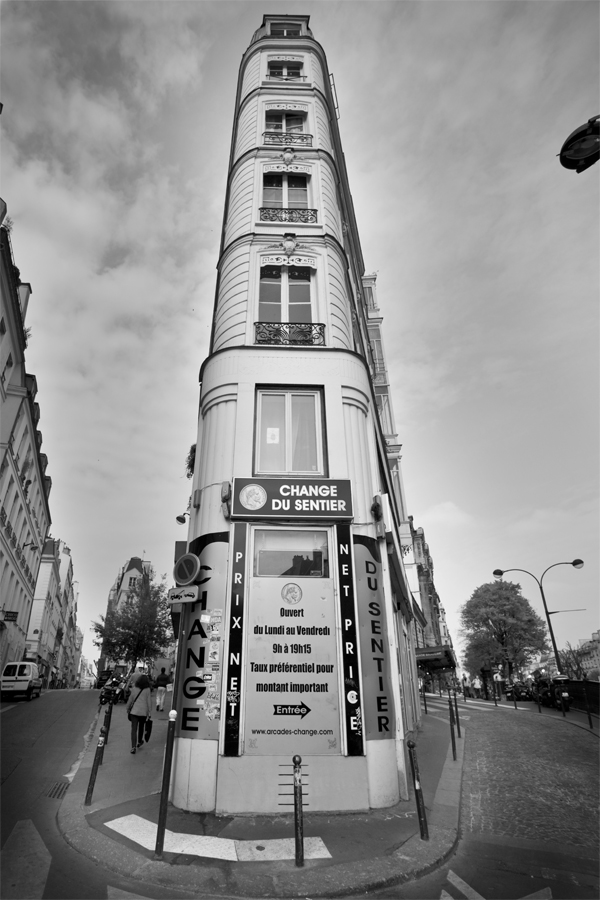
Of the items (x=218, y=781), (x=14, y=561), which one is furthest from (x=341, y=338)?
(x=14, y=561)

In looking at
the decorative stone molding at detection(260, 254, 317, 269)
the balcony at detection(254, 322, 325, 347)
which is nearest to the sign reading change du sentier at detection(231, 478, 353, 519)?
the balcony at detection(254, 322, 325, 347)

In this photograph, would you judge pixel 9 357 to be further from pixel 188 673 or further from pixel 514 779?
pixel 514 779

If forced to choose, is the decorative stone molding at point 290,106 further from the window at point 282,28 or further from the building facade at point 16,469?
the building facade at point 16,469

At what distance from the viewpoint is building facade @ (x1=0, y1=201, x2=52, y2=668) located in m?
26.3

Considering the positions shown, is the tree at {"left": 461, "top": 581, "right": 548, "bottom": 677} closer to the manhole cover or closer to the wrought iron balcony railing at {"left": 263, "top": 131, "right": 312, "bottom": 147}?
the wrought iron balcony railing at {"left": 263, "top": 131, "right": 312, "bottom": 147}

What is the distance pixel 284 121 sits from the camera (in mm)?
18484

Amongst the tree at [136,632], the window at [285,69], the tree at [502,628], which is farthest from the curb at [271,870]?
the tree at [502,628]

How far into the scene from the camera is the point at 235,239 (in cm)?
1462

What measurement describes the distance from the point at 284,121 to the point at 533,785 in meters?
21.6

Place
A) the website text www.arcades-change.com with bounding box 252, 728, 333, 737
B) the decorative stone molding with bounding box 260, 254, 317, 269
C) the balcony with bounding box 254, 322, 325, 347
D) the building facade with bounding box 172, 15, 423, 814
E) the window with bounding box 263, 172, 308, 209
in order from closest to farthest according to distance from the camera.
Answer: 1. the building facade with bounding box 172, 15, 423, 814
2. the website text www.arcades-change.com with bounding box 252, 728, 333, 737
3. the balcony with bounding box 254, 322, 325, 347
4. the decorative stone molding with bounding box 260, 254, 317, 269
5. the window with bounding box 263, 172, 308, 209

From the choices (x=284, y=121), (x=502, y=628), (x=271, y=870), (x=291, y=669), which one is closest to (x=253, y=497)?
(x=291, y=669)

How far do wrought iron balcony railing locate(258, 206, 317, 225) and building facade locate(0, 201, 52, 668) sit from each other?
14.9 meters

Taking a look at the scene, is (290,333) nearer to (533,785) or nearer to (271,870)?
(271,870)

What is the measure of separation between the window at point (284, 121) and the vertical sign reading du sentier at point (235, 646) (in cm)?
→ 1594
